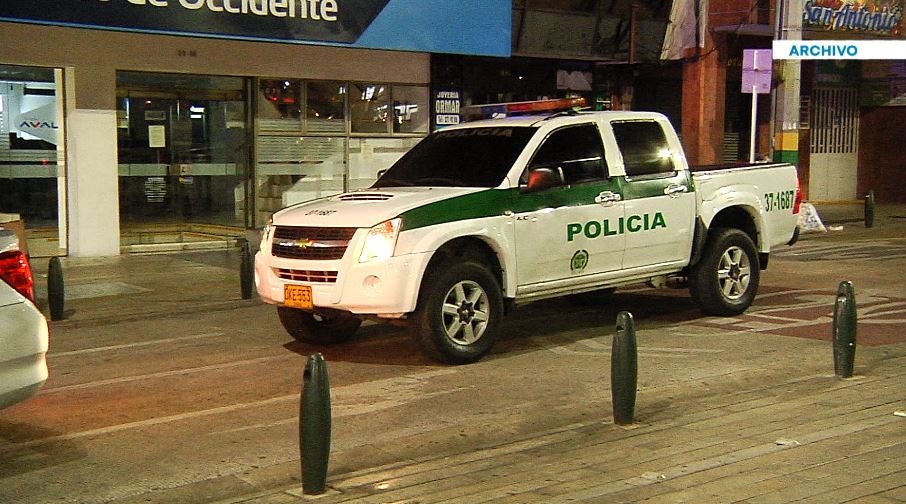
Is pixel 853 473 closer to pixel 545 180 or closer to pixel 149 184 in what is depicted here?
pixel 545 180

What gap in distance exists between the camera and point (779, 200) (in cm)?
1250

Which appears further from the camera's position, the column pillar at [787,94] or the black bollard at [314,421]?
the column pillar at [787,94]

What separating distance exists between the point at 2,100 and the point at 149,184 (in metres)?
2.67

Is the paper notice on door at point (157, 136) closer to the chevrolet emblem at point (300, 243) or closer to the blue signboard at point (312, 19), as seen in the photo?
the blue signboard at point (312, 19)

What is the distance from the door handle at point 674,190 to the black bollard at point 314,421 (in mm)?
5913

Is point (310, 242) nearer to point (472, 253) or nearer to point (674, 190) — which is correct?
point (472, 253)

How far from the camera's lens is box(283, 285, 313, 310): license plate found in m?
9.42

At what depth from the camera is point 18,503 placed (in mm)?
6141

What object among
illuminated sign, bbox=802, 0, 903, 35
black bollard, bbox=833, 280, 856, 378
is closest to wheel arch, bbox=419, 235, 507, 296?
black bollard, bbox=833, 280, 856, 378

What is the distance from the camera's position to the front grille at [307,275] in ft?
30.5

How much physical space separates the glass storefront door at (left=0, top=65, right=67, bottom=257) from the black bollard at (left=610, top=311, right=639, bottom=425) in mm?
11840

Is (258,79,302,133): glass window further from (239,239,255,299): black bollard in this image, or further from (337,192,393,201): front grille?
(337,192,393,201): front grille

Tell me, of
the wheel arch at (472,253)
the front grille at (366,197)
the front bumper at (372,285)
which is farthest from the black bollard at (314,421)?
the front grille at (366,197)

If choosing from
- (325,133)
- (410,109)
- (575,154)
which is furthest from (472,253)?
(410,109)
